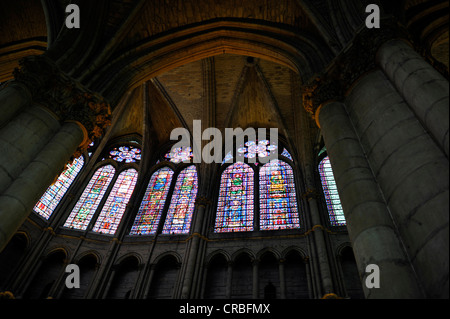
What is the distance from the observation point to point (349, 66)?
5.64 metres

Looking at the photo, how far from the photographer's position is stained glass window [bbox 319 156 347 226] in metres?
11.2

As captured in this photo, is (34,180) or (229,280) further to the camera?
(229,280)

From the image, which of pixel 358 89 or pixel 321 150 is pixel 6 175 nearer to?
pixel 358 89

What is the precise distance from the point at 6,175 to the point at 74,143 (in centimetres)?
154

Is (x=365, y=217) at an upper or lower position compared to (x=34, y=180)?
lower

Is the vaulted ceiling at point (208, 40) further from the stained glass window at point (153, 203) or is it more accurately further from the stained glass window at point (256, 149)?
the stained glass window at point (153, 203)

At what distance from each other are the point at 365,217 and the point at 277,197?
8.91 metres

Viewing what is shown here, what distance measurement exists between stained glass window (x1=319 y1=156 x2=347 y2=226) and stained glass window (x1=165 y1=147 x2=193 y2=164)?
609cm

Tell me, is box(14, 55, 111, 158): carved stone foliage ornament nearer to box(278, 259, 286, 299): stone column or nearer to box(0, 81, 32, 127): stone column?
box(0, 81, 32, 127): stone column

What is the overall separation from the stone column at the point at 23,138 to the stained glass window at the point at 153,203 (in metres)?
7.12

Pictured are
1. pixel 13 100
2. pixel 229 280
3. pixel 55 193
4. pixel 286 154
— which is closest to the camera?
pixel 13 100

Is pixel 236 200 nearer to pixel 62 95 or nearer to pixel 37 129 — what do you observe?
pixel 62 95

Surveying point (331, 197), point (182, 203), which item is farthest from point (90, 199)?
point (331, 197)

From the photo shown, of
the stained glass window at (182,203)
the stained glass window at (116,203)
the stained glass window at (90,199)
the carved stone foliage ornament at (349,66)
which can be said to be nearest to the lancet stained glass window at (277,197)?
the stained glass window at (182,203)
